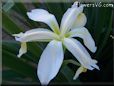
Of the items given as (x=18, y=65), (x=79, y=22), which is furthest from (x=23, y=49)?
(x=18, y=65)

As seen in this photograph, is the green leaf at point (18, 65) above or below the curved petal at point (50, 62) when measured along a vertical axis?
below

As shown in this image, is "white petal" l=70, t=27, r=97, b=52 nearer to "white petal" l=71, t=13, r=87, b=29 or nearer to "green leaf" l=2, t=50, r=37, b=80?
"white petal" l=71, t=13, r=87, b=29

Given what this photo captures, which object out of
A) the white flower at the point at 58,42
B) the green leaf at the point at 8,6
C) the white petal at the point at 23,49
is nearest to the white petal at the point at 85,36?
the white flower at the point at 58,42

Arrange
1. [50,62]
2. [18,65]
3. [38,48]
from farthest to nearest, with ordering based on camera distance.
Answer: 1. [18,65]
2. [38,48]
3. [50,62]

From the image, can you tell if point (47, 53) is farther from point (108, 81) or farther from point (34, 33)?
point (108, 81)

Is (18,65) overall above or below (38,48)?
below

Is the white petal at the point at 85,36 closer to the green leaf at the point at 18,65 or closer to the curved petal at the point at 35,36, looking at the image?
the curved petal at the point at 35,36

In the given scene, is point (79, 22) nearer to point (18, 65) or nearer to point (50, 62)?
point (50, 62)
